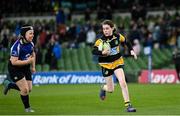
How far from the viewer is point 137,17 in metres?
36.7

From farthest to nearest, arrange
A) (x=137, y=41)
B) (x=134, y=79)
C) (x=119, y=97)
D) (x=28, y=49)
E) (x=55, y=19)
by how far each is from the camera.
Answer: (x=55, y=19) < (x=137, y=41) < (x=134, y=79) < (x=119, y=97) < (x=28, y=49)

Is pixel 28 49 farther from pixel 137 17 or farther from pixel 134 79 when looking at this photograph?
pixel 137 17

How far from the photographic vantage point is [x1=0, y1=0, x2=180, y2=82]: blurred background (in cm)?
3347

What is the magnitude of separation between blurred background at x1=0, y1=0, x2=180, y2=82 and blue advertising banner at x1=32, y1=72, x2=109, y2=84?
60.1 inches

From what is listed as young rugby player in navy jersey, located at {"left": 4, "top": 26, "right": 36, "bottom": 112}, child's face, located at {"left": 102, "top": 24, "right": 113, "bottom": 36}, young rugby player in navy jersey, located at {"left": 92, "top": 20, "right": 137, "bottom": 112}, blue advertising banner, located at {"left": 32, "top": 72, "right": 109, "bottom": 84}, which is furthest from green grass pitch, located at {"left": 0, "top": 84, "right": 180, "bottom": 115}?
blue advertising banner, located at {"left": 32, "top": 72, "right": 109, "bottom": 84}

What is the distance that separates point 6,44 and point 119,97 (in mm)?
15103

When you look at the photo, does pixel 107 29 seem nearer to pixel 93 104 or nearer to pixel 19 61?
pixel 19 61

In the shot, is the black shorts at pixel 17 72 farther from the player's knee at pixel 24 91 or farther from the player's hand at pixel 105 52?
the player's hand at pixel 105 52

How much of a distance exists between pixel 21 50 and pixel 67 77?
15.9m

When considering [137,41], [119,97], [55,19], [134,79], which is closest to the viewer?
[119,97]

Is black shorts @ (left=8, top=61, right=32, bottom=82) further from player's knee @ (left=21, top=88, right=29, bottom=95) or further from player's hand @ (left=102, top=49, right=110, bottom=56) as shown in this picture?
player's hand @ (left=102, top=49, right=110, bottom=56)

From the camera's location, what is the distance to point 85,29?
35.5 m

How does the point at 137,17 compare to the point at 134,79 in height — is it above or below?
above

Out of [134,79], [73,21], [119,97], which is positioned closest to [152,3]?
[73,21]
